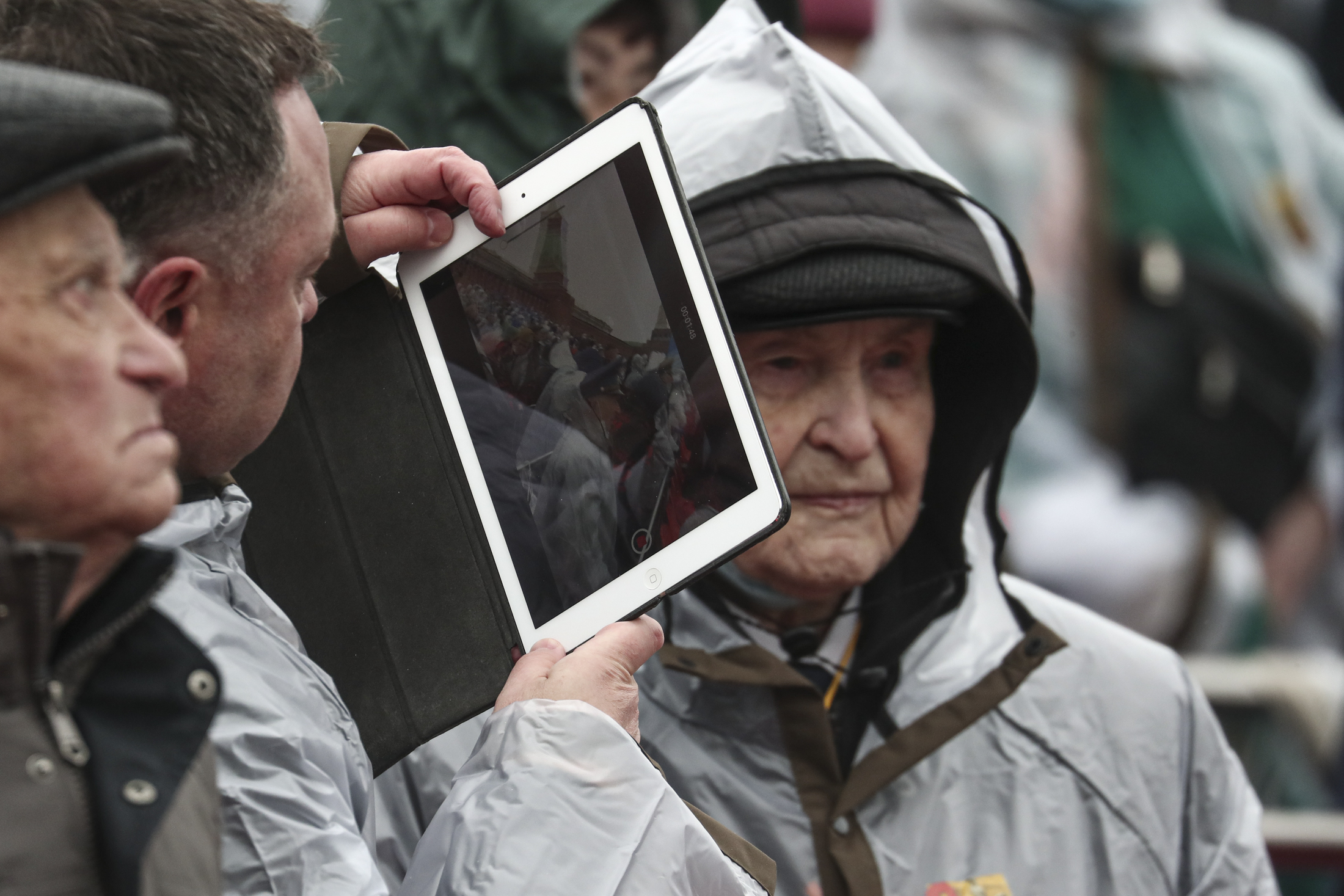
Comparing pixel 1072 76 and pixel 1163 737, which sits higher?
pixel 1072 76

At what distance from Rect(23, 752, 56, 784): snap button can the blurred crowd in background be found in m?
3.37

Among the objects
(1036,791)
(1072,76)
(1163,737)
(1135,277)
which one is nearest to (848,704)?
(1036,791)

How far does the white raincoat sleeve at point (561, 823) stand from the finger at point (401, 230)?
54 cm

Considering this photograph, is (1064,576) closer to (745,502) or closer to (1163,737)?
(1163,737)

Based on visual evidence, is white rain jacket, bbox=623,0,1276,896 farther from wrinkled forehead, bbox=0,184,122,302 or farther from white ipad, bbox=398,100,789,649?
wrinkled forehead, bbox=0,184,122,302

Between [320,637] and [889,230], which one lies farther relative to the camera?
[889,230]

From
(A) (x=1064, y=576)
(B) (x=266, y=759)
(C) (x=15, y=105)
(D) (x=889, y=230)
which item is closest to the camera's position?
(C) (x=15, y=105)

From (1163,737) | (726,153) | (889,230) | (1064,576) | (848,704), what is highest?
(726,153)

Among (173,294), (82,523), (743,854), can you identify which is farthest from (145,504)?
(743,854)

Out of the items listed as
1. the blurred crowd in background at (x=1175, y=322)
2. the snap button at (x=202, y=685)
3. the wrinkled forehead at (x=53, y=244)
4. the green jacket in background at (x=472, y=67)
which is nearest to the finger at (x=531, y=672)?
the snap button at (x=202, y=685)

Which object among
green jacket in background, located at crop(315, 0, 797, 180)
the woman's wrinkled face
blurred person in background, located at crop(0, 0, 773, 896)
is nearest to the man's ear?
blurred person in background, located at crop(0, 0, 773, 896)

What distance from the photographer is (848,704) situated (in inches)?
82.4

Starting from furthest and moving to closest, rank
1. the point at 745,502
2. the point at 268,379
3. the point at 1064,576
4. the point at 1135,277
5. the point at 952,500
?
the point at 1135,277 < the point at 1064,576 < the point at 952,500 < the point at 745,502 < the point at 268,379

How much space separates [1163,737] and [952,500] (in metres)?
0.46
